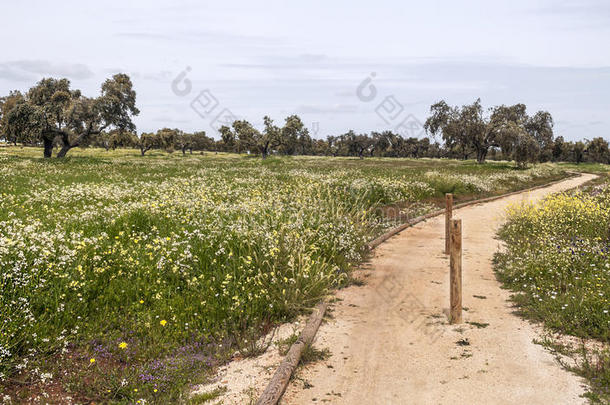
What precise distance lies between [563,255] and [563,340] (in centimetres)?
348

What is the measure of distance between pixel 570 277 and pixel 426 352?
4591mm

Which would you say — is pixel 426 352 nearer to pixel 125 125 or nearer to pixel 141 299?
pixel 141 299

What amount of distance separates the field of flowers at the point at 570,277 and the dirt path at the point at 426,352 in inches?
14.7

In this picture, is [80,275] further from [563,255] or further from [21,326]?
[563,255]

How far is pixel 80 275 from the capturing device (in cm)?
761

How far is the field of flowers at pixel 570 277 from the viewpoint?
633 centimetres

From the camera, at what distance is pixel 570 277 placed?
29.0 feet

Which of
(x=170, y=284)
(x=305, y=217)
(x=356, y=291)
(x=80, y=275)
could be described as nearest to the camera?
(x=80, y=275)

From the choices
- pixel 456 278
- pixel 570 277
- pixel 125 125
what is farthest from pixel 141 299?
pixel 125 125

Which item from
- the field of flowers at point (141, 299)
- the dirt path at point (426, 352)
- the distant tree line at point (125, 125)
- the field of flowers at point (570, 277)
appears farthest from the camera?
the distant tree line at point (125, 125)

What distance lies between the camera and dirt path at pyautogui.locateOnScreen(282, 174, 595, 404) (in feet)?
17.4

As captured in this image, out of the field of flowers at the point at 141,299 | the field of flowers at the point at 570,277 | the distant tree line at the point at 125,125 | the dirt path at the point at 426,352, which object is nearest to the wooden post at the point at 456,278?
the dirt path at the point at 426,352

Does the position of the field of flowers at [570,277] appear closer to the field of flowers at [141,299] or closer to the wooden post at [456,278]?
the field of flowers at [141,299]

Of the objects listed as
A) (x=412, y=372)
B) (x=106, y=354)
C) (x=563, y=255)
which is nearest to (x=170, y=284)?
(x=106, y=354)
